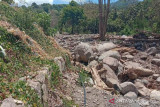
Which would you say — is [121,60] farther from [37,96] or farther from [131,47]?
[37,96]

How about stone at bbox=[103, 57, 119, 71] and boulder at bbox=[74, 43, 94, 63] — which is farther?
boulder at bbox=[74, 43, 94, 63]

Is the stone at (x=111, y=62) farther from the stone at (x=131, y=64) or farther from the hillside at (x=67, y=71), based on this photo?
the stone at (x=131, y=64)

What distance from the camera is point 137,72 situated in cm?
890

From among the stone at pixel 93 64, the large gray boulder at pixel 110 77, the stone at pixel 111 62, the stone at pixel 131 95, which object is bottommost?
the stone at pixel 131 95

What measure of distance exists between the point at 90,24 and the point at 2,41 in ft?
83.7

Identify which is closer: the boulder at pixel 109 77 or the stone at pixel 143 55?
the boulder at pixel 109 77

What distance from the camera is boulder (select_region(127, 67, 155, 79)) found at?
8.69 meters

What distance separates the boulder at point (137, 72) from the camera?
→ 869cm

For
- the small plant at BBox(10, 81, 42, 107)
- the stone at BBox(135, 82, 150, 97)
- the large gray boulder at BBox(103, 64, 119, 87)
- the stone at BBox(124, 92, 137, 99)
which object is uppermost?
the small plant at BBox(10, 81, 42, 107)

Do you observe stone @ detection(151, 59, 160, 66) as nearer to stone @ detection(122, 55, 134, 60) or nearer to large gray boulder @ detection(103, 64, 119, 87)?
stone @ detection(122, 55, 134, 60)

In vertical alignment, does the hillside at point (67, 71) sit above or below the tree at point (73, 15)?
below

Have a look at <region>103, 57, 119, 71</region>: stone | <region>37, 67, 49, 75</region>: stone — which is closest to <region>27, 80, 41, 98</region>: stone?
<region>37, 67, 49, 75</region>: stone

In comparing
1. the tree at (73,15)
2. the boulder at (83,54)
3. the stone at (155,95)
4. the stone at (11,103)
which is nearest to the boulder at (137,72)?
the stone at (155,95)

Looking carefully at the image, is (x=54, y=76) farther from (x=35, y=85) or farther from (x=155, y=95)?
(x=155, y=95)
